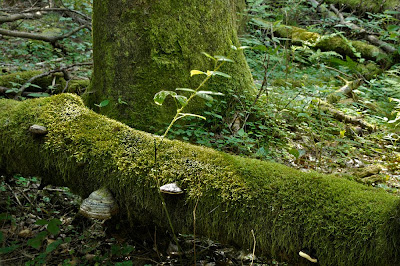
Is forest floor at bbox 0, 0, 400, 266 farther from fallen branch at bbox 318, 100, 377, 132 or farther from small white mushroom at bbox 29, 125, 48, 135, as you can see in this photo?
small white mushroom at bbox 29, 125, 48, 135

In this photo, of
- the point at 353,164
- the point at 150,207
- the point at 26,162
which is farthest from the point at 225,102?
the point at 26,162

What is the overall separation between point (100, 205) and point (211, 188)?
809 mm

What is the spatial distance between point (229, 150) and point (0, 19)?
5.92 meters

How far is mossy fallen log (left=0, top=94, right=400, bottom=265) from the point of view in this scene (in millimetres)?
1931

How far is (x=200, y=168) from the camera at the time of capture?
2.35 meters

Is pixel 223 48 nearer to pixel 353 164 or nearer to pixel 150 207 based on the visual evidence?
pixel 353 164

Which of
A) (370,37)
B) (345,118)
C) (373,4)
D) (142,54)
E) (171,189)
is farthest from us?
(373,4)

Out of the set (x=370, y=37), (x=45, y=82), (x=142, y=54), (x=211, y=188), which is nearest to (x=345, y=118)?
(x=142, y=54)

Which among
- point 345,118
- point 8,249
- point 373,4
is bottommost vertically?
point 8,249

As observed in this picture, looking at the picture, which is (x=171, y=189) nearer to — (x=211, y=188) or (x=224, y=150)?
(x=211, y=188)

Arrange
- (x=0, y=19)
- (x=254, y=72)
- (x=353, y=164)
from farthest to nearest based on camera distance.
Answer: (x=254, y=72) < (x=0, y=19) < (x=353, y=164)

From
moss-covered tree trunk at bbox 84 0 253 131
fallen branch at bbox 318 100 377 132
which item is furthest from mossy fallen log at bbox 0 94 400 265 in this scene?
fallen branch at bbox 318 100 377 132

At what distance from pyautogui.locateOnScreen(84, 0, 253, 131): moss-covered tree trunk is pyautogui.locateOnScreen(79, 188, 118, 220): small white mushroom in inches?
53.1

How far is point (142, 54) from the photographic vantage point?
12.0 ft
